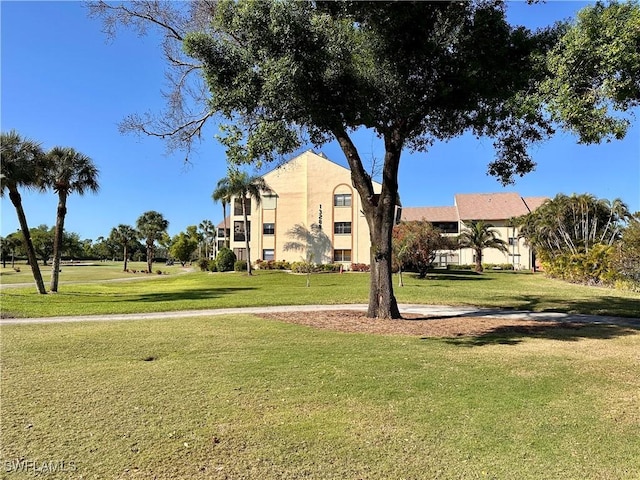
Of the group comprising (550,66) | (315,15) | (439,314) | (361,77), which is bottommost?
(439,314)

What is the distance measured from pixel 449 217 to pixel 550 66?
6067 cm

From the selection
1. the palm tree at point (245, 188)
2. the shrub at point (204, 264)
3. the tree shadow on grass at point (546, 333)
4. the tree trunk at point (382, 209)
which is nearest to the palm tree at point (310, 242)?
the palm tree at point (245, 188)

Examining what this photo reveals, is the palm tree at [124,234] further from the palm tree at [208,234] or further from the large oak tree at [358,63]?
the large oak tree at [358,63]

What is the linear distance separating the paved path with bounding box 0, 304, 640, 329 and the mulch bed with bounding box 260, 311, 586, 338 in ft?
3.27

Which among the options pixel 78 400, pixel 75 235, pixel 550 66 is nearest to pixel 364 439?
pixel 78 400

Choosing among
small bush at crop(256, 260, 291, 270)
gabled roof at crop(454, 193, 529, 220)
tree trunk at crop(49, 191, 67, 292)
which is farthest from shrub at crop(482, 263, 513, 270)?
tree trunk at crop(49, 191, 67, 292)

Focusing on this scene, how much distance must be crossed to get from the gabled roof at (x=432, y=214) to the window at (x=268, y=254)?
2442 centimetres

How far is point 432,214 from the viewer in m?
68.5

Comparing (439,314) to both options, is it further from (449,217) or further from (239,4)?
(449,217)

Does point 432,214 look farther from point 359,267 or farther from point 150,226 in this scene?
point 150,226

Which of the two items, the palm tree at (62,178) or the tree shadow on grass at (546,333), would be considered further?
the palm tree at (62,178)

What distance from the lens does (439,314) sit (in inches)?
645

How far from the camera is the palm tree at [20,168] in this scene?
2352cm

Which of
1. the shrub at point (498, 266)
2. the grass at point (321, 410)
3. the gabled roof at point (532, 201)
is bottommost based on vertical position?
the grass at point (321, 410)
